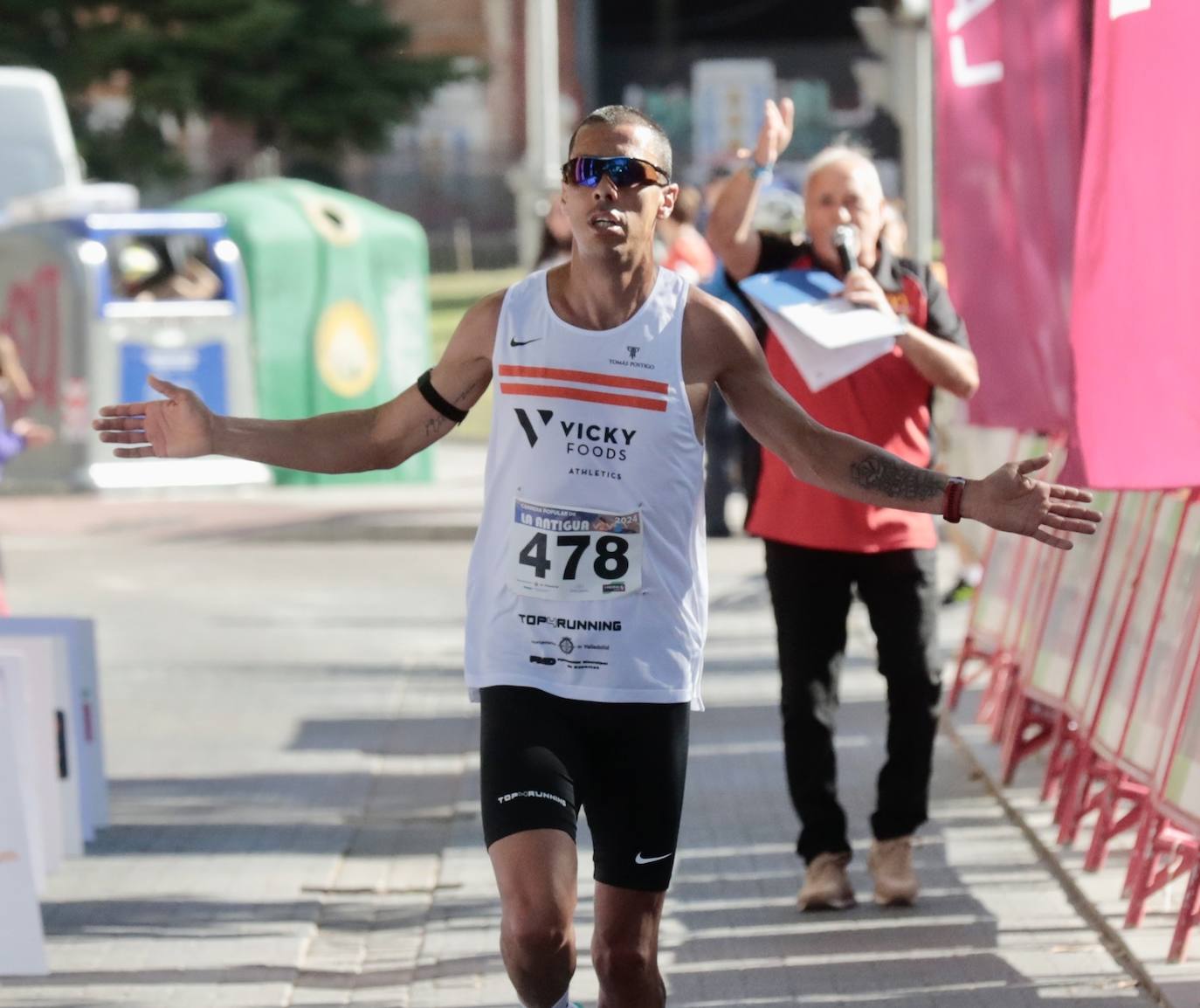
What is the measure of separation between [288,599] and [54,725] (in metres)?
6.46

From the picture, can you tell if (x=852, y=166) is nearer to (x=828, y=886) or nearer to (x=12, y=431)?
(x=828, y=886)

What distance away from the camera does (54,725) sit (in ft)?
23.5

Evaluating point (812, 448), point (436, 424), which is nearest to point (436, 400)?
point (436, 424)

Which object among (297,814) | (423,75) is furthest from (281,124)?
(297,814)

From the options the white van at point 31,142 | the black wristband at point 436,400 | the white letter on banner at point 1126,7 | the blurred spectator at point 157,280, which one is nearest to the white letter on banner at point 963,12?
the white letter on banner at point 1126,7

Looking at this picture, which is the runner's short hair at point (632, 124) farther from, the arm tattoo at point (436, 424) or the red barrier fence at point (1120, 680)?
the red barrier fence at point (1120, 680)

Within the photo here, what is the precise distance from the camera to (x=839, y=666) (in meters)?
6.31

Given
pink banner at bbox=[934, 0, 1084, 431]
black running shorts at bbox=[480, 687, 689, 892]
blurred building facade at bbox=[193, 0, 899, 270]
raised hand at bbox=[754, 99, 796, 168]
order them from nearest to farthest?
black running shorts at bbox=[480, 687, 689, 892], raised hand at bbox=[754, 99, 796, 168], pink banner at bbox=[934, 0, 1084, 431], blurred building facade at bbox=[193, 0, 899, 270]

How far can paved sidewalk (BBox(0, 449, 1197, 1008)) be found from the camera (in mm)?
5730

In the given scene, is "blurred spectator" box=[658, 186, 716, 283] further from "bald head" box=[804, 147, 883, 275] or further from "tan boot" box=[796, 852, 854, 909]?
"tan boot" box=[796, 852, 854, 909]

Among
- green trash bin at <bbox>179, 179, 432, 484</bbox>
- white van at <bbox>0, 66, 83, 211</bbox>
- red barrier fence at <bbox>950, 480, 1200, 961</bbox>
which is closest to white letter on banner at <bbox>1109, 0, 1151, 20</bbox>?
red barrier fence at <bbox>950, 480, 1200, 961</bbox>

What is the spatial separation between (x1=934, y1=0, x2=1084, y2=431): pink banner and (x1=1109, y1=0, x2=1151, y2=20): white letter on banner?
90cm

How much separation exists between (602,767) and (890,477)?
77 cm

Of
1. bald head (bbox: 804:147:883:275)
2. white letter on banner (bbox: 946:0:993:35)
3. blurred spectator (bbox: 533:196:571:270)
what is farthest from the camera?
blurred spectator (bbox: 533:196:571:270)
